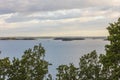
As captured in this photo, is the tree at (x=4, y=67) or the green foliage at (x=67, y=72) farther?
the green foliage at (x=67, y=72)

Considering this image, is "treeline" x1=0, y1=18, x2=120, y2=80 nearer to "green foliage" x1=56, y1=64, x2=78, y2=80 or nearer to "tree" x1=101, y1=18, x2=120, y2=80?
"green foliage" x1=56, y1=64, x2=78, y2=80

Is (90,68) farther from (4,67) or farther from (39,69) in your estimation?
(4,67)

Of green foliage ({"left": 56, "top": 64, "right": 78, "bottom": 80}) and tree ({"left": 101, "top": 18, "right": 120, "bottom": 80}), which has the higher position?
tree ({"left": 101, "top": 18, "right": 120, "bottom": 80})

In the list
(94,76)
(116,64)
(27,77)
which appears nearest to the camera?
(116,64)

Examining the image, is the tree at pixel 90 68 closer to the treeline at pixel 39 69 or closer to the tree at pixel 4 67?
the treeline at pixel 39 69

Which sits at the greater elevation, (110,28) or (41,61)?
(110,28)

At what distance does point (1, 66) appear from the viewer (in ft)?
157

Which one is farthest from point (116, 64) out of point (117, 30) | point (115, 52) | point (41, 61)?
point (41, 61)

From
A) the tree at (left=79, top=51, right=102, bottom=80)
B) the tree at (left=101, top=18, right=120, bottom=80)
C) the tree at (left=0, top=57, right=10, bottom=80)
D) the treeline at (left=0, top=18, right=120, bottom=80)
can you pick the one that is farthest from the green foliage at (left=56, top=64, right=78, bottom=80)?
the tree at (left=101, top=18, right=120, bottom=80)

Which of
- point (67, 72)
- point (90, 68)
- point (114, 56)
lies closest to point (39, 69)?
point (67, 72)

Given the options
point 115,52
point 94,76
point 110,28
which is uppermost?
point 110,28

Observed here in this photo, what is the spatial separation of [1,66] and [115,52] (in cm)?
1728

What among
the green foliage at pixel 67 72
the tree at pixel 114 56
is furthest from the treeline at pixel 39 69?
the tree at pixel 114 56

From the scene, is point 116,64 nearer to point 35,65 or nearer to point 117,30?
point 117,30
